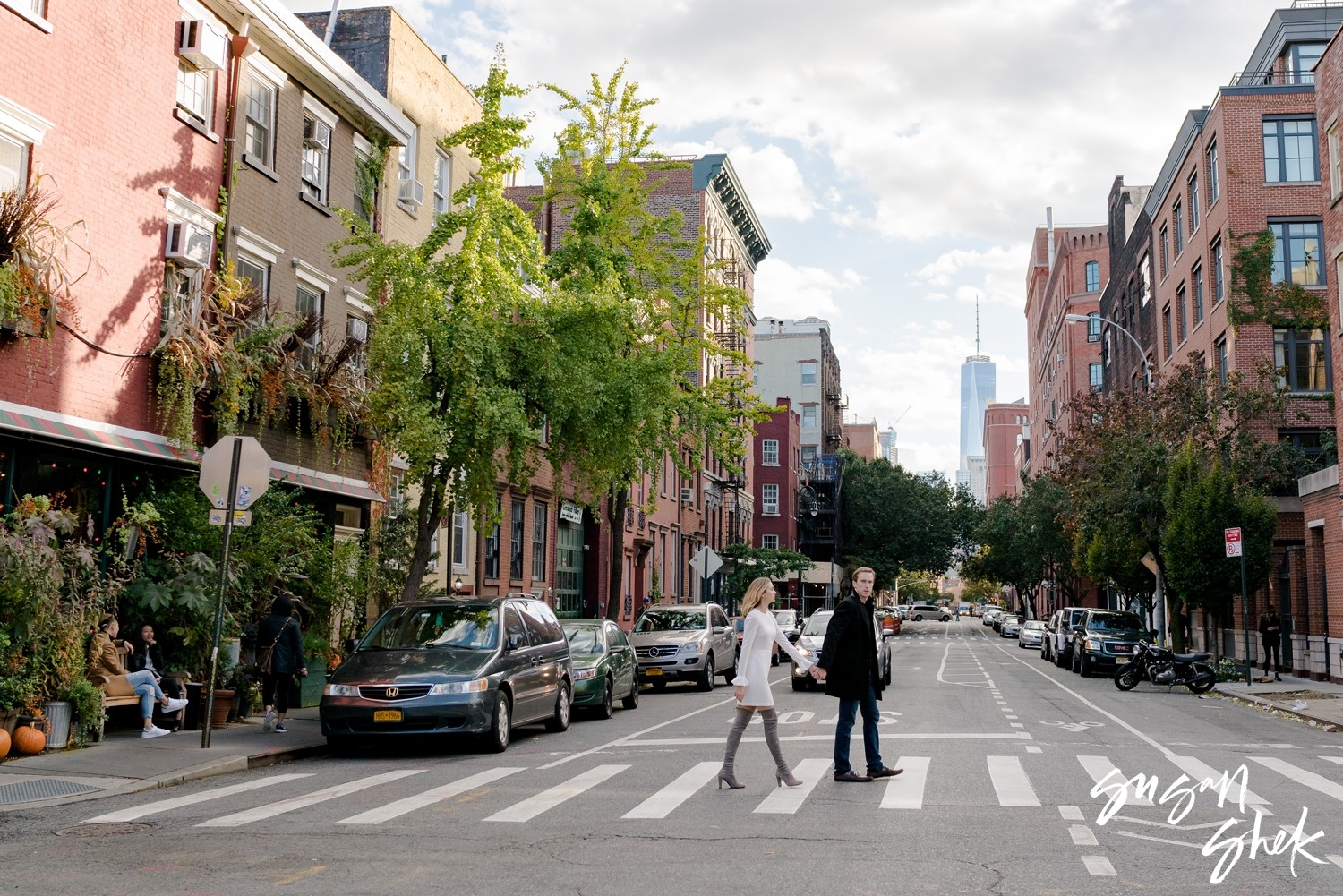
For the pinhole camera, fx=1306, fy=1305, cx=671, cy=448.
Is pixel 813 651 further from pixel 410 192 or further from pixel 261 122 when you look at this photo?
pixel 261 122

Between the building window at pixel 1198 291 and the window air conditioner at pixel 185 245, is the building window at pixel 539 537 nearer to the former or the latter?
the window air conditioner at pixel 185 245

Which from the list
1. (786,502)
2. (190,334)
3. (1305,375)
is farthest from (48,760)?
(786,502)

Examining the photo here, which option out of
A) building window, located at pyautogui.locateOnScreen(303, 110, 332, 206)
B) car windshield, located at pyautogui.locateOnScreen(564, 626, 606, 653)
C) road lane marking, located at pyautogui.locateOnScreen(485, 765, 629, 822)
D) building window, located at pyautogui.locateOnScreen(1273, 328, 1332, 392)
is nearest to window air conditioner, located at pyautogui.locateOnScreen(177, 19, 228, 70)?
building window, located at pyautogui.locateOnScreen(303, 110, 332, 206)

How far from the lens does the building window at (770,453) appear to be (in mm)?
80000

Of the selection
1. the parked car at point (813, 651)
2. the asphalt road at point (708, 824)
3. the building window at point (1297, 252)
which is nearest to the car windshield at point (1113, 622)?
the parked car at point (813, 651)

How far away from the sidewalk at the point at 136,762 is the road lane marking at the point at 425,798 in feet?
8.55

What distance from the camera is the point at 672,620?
26.5 meters

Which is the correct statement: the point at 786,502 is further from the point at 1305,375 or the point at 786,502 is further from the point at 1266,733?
the point at 1266,733

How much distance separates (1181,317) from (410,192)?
100 ft

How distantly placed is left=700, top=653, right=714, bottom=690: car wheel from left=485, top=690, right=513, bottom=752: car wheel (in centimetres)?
1110

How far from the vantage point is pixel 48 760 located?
40.9 feet

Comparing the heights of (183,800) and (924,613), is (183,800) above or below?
above

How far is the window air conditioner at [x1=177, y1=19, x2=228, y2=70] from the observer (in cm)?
1792

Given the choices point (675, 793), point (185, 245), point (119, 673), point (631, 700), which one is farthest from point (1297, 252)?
point (119, 673)
